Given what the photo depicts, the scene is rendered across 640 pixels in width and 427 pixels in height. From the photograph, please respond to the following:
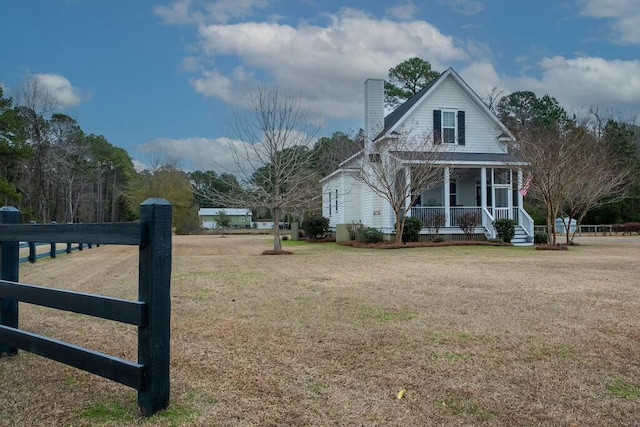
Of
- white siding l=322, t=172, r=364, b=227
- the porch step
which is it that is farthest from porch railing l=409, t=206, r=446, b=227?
white siding l=322, t=172, r=364, b=227

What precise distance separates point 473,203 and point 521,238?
3131 mm

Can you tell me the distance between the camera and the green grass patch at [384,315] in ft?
18.8

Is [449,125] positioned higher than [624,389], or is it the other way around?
[449,125]

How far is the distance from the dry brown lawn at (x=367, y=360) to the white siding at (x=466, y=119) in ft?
49.4

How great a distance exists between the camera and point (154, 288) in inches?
113

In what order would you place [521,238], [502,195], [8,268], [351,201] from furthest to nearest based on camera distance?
[351,201] → [502,195] → [521,238] → [8,268]

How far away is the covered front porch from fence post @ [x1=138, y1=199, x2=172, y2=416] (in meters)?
17.3

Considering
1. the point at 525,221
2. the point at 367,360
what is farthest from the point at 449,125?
the point at 367,360

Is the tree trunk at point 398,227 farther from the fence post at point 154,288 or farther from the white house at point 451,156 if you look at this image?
the fence post at point 154,288

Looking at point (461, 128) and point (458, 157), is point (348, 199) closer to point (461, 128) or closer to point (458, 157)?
point (458, 157)

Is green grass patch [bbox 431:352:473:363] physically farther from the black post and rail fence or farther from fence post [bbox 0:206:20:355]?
fence post [bbox 0:206:20:355]

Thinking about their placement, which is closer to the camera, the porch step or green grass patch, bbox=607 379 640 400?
green grass patch, bbox=607 379 640 400

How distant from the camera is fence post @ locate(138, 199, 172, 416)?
287cm

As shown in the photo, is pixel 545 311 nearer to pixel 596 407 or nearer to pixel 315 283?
pixel 596 407
